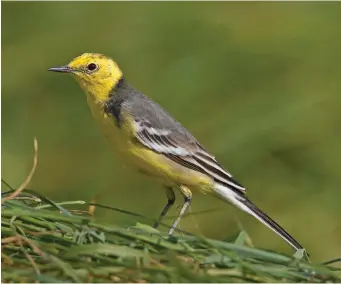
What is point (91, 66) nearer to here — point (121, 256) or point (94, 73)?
point (94, 73)

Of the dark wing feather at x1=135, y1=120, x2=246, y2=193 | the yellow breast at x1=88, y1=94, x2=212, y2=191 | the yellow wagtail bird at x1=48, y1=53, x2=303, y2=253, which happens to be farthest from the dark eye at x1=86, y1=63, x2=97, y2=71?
the dark wing feather at x1=135, y1=120, x2=246, y2=193

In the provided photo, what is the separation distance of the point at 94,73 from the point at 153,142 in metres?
0.70

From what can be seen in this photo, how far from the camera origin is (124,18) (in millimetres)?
13781

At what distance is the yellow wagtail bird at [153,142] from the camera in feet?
21.9

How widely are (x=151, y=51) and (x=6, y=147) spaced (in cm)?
235

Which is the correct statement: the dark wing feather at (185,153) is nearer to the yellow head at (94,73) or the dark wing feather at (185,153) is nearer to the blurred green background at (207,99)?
the yellow head at (94,73)

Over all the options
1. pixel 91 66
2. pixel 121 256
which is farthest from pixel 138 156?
pixel 121 256

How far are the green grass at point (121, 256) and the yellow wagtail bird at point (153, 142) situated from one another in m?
1.58

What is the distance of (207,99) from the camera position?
466 inches

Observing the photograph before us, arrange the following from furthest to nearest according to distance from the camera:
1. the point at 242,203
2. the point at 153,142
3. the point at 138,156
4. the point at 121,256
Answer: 1. the point at 242,203
2. the point at 153,142
3. the point at 138,156
4. the point at 121,256

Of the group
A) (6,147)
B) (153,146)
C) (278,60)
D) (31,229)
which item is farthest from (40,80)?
(31,229)

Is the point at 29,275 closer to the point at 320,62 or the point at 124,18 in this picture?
the point at 320,62

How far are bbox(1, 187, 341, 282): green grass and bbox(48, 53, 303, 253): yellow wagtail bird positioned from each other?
1.58m

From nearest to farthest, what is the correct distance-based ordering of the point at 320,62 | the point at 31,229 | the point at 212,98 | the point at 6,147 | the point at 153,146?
the point at 31,229 < the point at 153,146 < the point at 6,147 < the point at 212,98 < the point at 320,62
